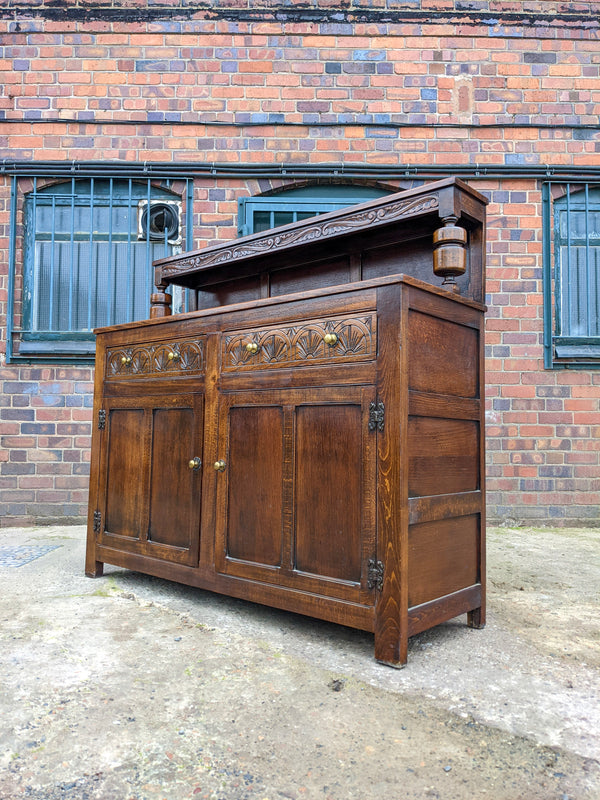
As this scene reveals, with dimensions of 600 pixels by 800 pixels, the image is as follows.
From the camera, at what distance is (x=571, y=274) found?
4441mm

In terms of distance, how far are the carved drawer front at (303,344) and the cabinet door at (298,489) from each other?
0.11 metres

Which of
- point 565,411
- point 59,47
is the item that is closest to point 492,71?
point 565,411

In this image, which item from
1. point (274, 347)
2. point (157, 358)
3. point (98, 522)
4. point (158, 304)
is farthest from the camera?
point (158, 304)

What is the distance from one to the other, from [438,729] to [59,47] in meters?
5.14

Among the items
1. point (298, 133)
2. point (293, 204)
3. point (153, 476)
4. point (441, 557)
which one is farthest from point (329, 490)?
point (298, 133)

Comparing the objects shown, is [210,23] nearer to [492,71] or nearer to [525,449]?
[492,71]

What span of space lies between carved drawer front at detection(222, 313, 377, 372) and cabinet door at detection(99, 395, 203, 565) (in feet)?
0.95

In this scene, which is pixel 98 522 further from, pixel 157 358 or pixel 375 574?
pixel 375 574

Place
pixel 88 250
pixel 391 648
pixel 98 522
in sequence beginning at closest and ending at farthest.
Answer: pixel 391 648 → pixel 98 522 → pixel 88 250

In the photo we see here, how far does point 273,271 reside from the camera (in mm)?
2922

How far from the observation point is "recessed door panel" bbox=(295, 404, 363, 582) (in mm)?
1932

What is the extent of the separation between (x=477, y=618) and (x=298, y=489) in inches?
32.7

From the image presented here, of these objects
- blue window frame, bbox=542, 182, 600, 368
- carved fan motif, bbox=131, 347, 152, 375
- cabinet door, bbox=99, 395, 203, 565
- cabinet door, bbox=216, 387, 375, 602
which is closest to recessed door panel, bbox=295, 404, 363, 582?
cabinet door, bbox=216, 387, 375, 602

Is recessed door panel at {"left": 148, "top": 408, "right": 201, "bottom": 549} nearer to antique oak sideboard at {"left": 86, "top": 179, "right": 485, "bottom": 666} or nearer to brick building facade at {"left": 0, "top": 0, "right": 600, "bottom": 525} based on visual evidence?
antique oak sideboard at {"left": 86, "top": 179, "right": 485, "bottom": 666}
